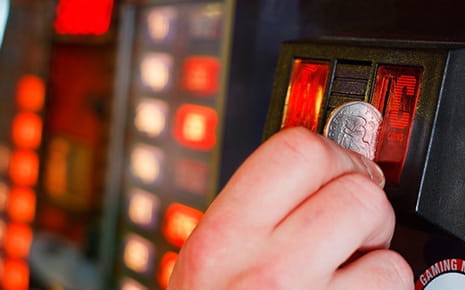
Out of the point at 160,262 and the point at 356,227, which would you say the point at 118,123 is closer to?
the point at 160,262

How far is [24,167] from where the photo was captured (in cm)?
324

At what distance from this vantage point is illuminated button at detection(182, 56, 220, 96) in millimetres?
2104

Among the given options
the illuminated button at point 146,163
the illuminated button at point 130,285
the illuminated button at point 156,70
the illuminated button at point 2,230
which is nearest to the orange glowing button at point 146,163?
the illuminated button at point 146,163

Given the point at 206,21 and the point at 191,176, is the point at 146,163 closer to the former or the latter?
the point at 191,176

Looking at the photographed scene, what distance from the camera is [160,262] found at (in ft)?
7.63

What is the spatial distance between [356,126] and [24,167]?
116 inches

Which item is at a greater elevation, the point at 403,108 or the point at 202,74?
the point at 403,108

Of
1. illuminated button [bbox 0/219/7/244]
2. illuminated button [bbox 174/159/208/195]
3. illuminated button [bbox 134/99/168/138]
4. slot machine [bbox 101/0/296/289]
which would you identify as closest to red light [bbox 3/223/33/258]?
illuminated button [bbox 0/219/7/244]

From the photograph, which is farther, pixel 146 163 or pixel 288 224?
pixel 146 163

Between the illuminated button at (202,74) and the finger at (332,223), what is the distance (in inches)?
66.1

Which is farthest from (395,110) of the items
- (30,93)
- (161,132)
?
(30,93)

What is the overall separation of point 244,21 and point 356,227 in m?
0.47

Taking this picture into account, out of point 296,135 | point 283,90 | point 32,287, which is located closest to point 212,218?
point 296,135

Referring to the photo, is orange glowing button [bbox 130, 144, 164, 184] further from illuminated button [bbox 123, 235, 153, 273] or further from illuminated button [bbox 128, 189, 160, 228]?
illuminated button [bbox 123, 235, 153, 273]
